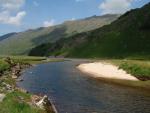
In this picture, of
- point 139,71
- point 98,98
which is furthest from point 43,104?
point 139,71

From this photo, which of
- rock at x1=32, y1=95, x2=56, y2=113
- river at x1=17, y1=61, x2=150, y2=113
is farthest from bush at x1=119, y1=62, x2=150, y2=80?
rock at x1=32, y1=95, x2=56, y2=113

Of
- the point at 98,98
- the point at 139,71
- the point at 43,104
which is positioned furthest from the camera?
the point at 139,71

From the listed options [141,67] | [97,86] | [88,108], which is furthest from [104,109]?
[141,67]

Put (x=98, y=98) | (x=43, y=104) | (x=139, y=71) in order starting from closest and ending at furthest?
(x=43, y=104) < (x=98, y=98) < (x=139, y=71)

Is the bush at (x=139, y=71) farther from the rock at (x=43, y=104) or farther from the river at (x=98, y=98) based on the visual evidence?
the rock at (x=43, y=104)

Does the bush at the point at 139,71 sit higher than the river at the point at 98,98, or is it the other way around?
Answer: the bush at the point at 139,71

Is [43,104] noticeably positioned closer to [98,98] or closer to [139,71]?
[98,98]

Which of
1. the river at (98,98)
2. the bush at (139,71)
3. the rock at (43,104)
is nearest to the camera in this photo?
the rock at (43,104)

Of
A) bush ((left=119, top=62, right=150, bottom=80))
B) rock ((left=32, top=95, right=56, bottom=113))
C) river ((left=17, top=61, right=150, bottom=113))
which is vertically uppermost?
bush ((left=119, top=62, right=150, bottom=80))

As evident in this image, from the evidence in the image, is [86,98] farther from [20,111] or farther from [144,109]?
Result: [20,111]

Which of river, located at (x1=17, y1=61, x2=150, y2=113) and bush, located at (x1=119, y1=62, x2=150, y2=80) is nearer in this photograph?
river, located at (x1=17, y1=61, x2=150, y2=113)

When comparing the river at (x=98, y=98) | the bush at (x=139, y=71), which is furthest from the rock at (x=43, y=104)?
the bush at (x=139, y=71)

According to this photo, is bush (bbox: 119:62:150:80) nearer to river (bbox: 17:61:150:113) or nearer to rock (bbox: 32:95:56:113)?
river (bbox: 17:61:150:113)

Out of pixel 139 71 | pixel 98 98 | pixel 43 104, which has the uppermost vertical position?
pixel 139 71
